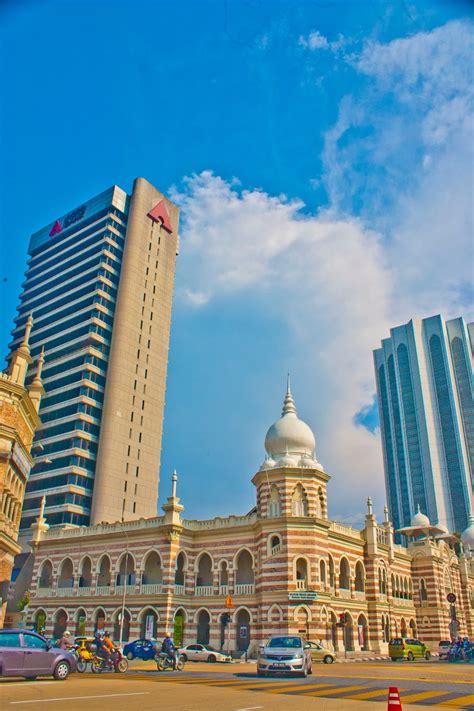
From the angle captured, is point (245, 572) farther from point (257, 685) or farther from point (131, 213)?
point (131, 213)

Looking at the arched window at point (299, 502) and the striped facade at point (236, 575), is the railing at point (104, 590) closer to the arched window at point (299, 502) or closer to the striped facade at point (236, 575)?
the striped facade at point (236, 575)

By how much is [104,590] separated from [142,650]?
1262 centimetres

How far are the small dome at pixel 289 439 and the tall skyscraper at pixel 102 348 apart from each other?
36790 millimetres

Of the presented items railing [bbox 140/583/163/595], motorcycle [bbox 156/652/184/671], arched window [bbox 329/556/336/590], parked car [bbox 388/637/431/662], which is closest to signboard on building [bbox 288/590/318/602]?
arched window [bbox 329/556/336/590]

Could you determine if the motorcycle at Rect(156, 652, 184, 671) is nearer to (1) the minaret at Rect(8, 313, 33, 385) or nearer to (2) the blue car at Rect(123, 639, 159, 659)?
(2) the blue car at Rect(123, 639, 159, 659)

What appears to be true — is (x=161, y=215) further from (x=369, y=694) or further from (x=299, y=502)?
(x=369, y=694)

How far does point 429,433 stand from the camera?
145250mm

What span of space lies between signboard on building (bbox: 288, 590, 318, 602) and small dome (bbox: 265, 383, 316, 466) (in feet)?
33.4

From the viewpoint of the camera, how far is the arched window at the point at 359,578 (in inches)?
1877

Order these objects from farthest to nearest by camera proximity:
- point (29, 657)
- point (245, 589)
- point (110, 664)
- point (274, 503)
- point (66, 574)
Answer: point (66, 574), point (274, 503), point (245, 589), point (110, 664), point (29, 657)

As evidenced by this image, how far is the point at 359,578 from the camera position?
48.0 meters

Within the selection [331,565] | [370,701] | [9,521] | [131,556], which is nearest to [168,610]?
[131,556]

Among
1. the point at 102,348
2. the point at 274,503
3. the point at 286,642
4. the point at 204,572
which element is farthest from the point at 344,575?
the point at 102,348

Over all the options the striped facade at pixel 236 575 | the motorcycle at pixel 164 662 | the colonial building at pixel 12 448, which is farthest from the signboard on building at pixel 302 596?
the colonial building at pixel 12 448
